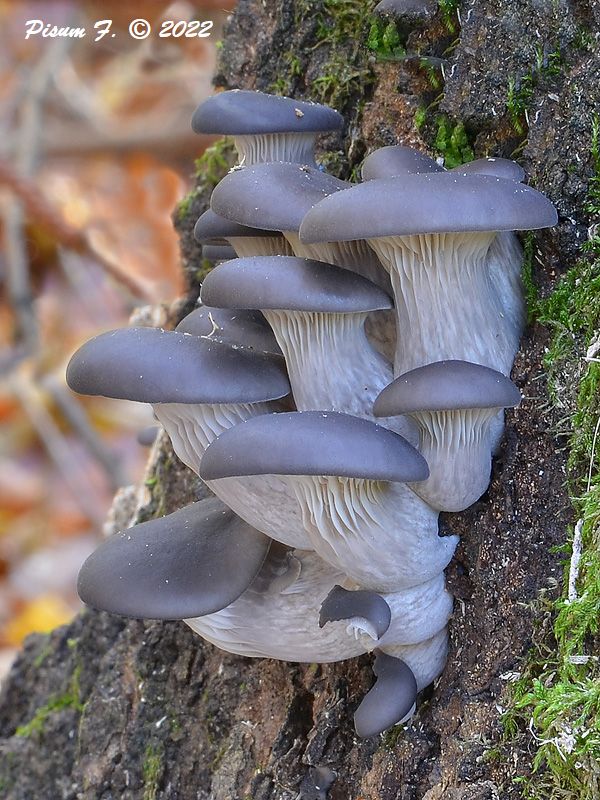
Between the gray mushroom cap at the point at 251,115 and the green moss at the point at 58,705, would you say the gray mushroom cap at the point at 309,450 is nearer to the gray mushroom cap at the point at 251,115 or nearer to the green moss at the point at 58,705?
the gray mushroom cap at the point at 251,115

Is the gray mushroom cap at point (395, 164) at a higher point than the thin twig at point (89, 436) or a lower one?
higher

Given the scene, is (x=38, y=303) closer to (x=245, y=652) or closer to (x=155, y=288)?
(x=155, y=288)

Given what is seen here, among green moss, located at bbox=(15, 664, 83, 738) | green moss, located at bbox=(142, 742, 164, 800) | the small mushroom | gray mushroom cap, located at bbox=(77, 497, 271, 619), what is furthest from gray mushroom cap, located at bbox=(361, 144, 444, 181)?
green moss, located at bbox=(15, 664, 83, 738)

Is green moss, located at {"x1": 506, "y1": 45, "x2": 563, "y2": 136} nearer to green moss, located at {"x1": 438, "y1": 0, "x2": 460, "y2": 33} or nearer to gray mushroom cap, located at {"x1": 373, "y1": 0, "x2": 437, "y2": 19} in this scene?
green moss, located at {"x1": 438, "y1": 0, "x2": 460, "y2": 33}

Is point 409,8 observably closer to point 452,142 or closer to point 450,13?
point 450,13

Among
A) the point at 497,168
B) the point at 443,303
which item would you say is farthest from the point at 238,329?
the point at 497,168

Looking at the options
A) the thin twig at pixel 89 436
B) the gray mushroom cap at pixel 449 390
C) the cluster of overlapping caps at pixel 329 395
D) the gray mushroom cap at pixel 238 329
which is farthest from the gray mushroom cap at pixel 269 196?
the thin twig at pixel 89 436

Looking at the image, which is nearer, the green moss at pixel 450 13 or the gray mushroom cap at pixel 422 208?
the gray mushroom cap at pixel 422 208
